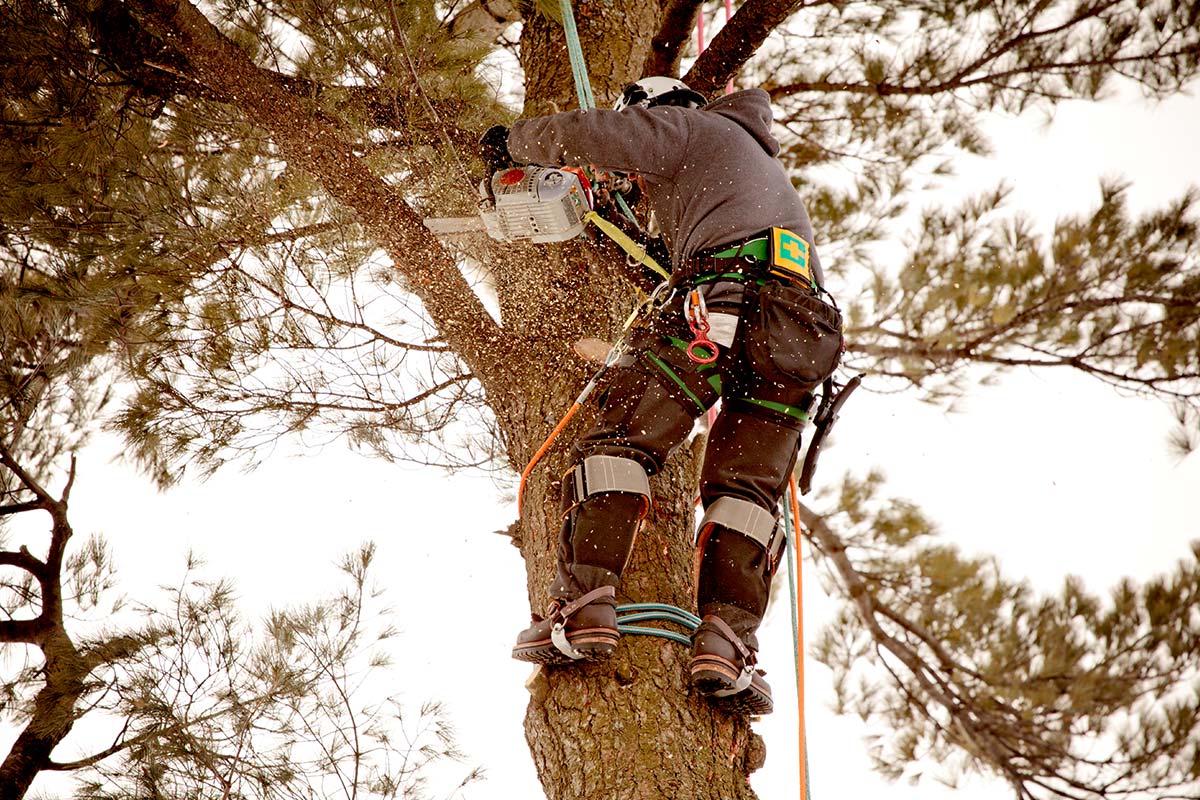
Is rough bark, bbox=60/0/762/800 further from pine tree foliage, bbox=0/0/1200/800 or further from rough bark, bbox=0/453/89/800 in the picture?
rough bark, bbox=0/453/89/800

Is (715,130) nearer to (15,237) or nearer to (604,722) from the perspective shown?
(604,722)

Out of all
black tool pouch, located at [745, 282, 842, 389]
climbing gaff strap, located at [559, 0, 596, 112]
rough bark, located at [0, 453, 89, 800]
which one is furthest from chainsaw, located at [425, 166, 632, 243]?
rough bark, located at [0, 453, 89, 800]

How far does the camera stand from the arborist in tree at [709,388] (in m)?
1.74

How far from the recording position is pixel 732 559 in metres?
1.82

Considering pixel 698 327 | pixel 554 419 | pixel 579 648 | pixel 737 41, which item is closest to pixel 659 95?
pixel 737 41

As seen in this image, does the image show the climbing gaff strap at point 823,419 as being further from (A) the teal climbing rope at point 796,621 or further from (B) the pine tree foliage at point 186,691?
(B) the pine tree foliage at point 186,691

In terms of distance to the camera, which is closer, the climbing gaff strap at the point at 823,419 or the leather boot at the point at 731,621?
the leather boot at the point at 731,621

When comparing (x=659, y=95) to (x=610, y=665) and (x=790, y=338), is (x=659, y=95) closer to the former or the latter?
(x=790, y=338)

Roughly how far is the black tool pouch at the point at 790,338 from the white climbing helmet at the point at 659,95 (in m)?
0.55

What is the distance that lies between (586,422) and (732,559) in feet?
1.52

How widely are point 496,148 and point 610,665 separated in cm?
112

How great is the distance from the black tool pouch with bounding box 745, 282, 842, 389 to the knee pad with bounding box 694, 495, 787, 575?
0.26m

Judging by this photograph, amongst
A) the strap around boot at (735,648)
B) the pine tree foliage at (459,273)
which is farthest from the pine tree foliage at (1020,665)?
the strap around boot at (735,648)

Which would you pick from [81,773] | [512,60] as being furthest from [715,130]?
[81,773]
